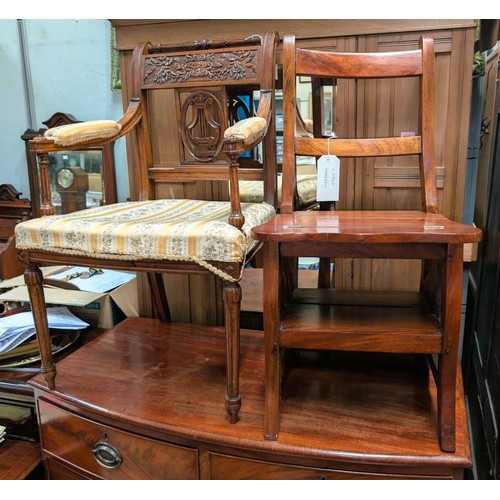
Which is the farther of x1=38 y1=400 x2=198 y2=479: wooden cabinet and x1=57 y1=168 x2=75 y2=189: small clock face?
x1=57 y1=168 x2=75 y2=189: small clock face

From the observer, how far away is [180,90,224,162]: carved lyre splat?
121cm

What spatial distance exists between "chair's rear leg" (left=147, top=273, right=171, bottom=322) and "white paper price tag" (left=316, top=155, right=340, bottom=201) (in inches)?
20.9

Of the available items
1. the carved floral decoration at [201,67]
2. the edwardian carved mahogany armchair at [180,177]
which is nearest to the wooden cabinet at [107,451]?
the edwardian carved mahogany armchair at [180,177]

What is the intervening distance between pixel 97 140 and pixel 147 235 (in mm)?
334

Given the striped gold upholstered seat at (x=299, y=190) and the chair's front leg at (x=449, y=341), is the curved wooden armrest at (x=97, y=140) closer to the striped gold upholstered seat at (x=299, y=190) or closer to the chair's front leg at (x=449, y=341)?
the striped gold upholstered seat at (x=299, y=190)

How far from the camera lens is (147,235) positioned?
2.92 feet

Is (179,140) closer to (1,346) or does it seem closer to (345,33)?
(345,33)

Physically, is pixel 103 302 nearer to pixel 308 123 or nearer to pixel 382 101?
pixel 308 123

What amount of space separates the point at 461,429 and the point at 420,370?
0.23 m

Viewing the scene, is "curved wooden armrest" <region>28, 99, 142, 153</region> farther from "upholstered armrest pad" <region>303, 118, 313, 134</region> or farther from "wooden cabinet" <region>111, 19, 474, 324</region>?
"upholstered armrest pad" <region>303, 118, 313, 134</region>

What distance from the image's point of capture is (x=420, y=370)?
1104 millimetres

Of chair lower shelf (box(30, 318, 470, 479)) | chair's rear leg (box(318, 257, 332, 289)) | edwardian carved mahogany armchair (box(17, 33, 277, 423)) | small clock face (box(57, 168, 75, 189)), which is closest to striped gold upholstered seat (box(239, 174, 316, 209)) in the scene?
edwardian carved mahogany armchair (box(17, 33, 277, 423))

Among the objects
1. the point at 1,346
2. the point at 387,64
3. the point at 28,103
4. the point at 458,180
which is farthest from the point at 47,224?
the point at 28,103

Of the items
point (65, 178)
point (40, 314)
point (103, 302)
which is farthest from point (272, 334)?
point (65, 178)
